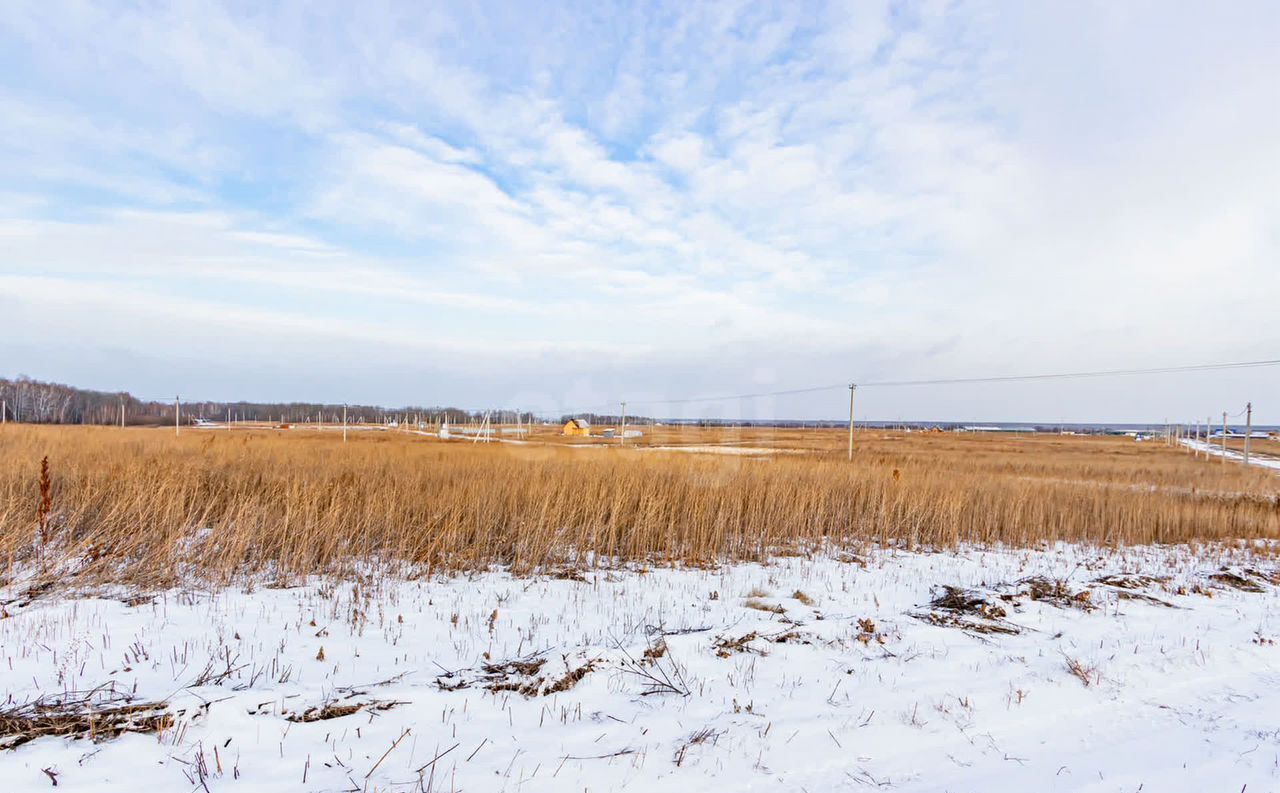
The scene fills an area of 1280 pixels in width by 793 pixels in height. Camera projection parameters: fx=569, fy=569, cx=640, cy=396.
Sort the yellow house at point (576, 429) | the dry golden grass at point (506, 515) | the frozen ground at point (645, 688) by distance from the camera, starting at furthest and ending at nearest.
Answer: the yellow house at point (576, 429), the dry golden grass at point (506, 515), the frozen ground at point (645, 688)

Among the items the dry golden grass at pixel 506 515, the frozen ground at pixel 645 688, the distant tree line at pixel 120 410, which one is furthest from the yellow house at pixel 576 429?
the frozen ground at pixel 645 688

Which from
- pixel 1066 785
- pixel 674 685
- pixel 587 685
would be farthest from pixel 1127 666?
pixel 587 685

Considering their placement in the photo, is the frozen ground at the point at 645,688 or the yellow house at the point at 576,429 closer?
the frozen ground at the point at 645,688

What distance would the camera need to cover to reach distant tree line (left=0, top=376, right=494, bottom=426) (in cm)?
6575

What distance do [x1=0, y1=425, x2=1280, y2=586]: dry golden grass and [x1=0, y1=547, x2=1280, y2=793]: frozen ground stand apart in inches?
34.5

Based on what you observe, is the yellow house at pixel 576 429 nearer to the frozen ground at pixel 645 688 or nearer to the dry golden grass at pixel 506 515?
the dry golden grass at pixel 506 515

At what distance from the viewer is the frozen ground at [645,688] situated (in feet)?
8.28

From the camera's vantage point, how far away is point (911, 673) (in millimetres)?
3730

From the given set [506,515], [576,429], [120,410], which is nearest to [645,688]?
[506,515]

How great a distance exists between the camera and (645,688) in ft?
11.1

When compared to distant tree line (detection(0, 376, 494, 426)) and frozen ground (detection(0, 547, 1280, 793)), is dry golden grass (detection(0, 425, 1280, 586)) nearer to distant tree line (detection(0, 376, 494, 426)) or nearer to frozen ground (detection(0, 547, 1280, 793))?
frozen ground (detection(0, 547, 1280, 793))

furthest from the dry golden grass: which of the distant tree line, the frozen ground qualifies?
the distant tree line

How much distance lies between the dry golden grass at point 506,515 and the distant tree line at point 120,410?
29297 mm

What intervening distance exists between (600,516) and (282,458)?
1022cm
